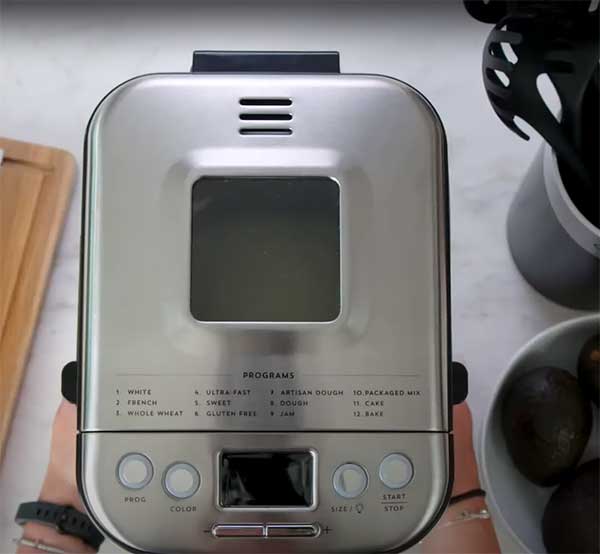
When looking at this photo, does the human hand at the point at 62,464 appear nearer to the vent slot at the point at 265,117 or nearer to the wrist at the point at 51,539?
the wrist at the point at 51,539

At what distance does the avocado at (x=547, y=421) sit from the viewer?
0.55 metres

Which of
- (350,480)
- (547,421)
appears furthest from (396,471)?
(547,421)

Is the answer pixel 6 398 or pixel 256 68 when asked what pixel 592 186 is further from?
pixel 6 398

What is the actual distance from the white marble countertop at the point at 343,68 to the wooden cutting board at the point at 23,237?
10 mm

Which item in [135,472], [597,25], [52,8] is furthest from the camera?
[52,8]

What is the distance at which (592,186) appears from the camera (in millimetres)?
541

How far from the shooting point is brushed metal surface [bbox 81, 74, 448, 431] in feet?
1.51

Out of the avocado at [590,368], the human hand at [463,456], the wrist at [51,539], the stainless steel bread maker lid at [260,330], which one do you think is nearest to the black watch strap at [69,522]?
the wrist at [51,539]

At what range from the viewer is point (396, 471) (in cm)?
46

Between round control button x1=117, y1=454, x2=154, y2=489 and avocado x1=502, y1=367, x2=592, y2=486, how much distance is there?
0.86 ft

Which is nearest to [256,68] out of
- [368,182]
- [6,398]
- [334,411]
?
[368,182]

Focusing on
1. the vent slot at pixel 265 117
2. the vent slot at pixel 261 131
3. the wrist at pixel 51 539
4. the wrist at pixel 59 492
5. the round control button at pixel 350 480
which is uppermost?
the vent slot at pixel 265 117

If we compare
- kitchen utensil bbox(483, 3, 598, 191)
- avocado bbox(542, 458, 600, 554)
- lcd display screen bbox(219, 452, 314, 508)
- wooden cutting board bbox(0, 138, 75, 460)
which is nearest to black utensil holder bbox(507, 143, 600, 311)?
kitchen utensil bbox(483, 3, 598, 191)

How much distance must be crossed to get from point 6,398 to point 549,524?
1.40ft
